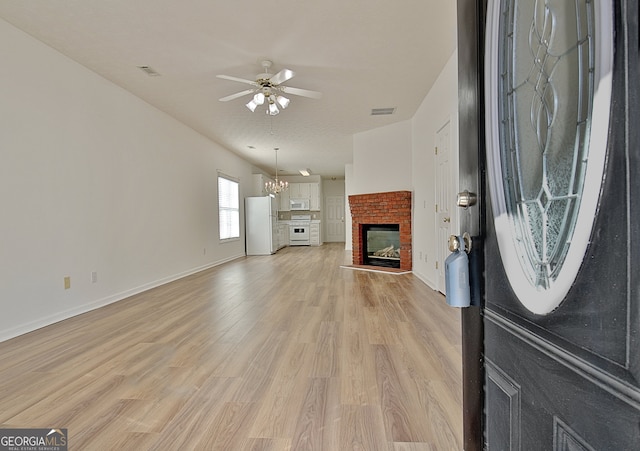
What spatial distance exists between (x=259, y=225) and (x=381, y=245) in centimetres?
369

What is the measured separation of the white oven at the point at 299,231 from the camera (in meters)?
10.8

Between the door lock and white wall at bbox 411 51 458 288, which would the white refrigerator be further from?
the door lock

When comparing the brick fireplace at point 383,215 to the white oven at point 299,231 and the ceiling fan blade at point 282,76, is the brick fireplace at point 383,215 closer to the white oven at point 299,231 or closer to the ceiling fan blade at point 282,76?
the ceiling fan blade at point 282,76

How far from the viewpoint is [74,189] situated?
3.12 metres

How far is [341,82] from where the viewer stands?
368cm

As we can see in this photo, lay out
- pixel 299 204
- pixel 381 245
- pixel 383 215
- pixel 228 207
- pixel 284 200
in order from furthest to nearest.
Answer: pixel 284 200 < pixel 299 204 < pixel 228 207 < pixel 381 245 < pixel 383 215

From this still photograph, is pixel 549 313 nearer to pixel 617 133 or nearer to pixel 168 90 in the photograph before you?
pixel 617 133

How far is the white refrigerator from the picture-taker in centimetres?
824

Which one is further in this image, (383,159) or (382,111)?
(383,159)

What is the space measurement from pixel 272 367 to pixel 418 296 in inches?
86.1

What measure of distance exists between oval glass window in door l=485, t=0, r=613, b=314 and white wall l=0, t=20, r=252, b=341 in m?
3.40

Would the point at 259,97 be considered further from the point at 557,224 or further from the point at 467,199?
the point at 557,224

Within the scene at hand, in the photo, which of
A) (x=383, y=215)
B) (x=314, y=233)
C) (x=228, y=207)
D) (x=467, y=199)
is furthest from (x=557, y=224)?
(x=314, y=233)

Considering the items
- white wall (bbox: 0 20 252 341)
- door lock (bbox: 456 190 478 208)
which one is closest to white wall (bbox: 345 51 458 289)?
door lock (bbox: 456 190 478 208)
